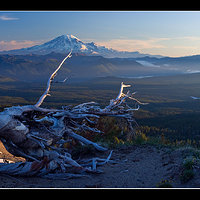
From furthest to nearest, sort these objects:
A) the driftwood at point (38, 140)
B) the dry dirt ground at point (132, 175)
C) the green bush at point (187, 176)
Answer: the driftwood at point (38, 140) < the dry dirt ground at point (132, 175) < the green bush at point (187, 176)

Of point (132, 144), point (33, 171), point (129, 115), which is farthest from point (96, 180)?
point (132, 144)

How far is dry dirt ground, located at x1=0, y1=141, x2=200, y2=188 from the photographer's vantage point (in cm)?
555

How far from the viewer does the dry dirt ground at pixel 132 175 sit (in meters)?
5.55

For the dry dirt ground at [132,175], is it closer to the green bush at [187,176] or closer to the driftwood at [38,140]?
the green bush at [187,176]

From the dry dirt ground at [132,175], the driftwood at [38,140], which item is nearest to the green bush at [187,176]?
the dry dirt ground at [132,175]

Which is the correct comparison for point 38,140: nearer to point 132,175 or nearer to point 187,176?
point 132,175

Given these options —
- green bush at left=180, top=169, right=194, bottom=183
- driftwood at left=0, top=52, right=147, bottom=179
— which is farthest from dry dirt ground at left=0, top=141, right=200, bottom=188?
driftwood at left=0, top=52, right=147, bottom=179

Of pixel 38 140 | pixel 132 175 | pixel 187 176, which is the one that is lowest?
pixel 132 175

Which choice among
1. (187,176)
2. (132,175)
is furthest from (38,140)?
(187,176)

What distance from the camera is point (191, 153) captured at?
7.02 m

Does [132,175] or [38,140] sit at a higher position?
[38,140]

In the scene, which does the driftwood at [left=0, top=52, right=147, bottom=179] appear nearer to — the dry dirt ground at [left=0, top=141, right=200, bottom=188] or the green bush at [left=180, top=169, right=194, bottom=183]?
the dry dirt ground at [left=0, top=141, right=200, bottom=188]

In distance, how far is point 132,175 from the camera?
6.36m

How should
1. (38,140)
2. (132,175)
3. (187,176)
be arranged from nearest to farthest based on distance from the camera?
(187,176)
(132,175)
(38,140)
